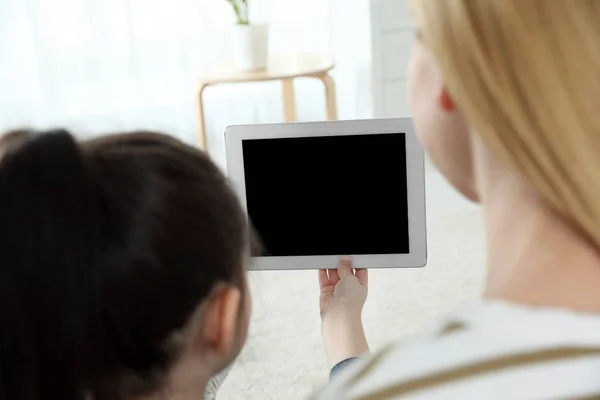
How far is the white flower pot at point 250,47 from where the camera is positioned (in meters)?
2.03

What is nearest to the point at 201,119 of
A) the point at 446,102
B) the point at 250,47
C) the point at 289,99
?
the point at 250,47

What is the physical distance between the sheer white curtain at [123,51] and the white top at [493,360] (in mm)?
1951

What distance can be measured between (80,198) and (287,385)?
0.91 m

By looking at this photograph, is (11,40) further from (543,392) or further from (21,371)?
(543,392)

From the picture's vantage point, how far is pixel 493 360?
1.25 ft

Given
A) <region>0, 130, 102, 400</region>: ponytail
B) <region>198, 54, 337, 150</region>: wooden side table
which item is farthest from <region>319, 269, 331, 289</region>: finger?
<region>198, 54, 337, 150</region>: wooden side table

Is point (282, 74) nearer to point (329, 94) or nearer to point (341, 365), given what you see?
point (329, 94)

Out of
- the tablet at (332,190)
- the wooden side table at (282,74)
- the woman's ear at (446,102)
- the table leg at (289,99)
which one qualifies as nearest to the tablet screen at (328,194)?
the tablet at (332,190)

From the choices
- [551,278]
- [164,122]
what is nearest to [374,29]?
[164,122]

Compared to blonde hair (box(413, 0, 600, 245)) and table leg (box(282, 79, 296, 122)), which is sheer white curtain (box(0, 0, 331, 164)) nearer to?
table leg (box(282, 79, 296, 122))

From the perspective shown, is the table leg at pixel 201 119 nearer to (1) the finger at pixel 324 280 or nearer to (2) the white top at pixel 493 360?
(1) the finger at pixel 324 280

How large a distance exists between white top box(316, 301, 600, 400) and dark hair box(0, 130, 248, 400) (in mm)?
193

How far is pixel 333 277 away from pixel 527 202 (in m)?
0.48

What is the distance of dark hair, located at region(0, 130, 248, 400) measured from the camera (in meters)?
0.52
